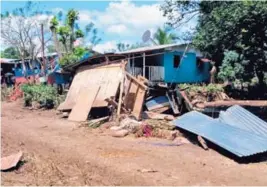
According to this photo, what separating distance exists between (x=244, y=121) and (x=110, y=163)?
449cm

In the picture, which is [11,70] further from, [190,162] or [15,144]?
[190,162]

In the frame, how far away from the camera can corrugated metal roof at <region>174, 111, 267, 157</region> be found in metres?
8.84

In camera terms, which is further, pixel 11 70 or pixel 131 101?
pixel 11 70

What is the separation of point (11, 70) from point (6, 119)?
61.2 ft

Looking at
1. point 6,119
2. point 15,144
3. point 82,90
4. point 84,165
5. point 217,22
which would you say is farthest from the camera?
point 217,22

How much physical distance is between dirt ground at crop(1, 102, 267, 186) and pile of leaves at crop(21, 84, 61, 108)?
252 inches

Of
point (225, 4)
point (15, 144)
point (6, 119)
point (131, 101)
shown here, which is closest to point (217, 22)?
point (225, 4)

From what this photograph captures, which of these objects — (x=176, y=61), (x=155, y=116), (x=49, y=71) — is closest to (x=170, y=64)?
(x=176, y=61)

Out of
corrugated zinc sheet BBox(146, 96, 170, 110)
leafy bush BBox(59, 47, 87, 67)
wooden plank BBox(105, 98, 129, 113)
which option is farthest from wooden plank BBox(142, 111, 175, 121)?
leafy bush BBox(59, 47, 87, 67)

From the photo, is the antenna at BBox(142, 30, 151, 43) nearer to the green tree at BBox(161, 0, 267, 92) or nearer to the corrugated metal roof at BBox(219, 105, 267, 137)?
the green tree at BBox(161, 0, 267, 92)

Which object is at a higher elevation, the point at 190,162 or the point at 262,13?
the point at 262,13

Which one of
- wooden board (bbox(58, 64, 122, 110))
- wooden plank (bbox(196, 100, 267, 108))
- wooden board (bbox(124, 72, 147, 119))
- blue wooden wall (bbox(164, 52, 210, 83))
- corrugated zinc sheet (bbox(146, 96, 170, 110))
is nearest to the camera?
wooden plank (bbox(196, 100, 267, 108))

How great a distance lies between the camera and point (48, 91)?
18.9m

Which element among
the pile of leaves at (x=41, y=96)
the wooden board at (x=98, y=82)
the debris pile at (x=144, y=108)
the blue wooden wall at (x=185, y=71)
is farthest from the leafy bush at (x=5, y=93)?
the blue wooden wall at (x=185, y=71)
